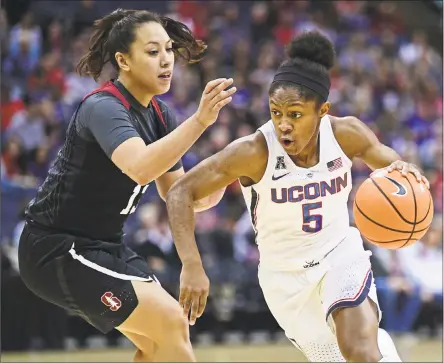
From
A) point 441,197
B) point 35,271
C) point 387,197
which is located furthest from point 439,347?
point 35,271

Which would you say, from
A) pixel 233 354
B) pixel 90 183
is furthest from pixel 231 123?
pixel 90 183

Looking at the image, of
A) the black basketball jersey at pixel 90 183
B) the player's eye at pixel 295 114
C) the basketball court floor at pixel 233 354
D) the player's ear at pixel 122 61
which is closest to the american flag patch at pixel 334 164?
the player's eye at pixel 295 114

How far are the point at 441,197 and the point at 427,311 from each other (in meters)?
1.80

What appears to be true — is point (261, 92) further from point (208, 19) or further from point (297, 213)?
point (297, 213)

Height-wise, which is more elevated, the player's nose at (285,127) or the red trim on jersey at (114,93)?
the red trim on jersey at (114,93)

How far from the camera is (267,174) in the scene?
14.1 ft

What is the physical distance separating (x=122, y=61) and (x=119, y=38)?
0.43 ft

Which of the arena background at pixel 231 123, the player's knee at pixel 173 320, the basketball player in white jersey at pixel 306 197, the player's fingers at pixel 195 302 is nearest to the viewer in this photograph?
the player's fingers at pixel 195 302

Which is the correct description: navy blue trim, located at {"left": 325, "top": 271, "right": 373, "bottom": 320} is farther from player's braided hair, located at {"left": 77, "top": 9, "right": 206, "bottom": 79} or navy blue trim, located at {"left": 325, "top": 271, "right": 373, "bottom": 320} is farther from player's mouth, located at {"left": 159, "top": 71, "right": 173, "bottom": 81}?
player's braided hair, located at {"left": 77, "top": 9, "right": 206, "bottom": 79}

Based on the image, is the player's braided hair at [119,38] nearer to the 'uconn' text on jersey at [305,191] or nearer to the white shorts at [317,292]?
the 'uconn' text on jersey at [305,191]

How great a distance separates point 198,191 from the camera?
4098mm

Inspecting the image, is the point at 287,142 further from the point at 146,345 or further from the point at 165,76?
the point at 146,345

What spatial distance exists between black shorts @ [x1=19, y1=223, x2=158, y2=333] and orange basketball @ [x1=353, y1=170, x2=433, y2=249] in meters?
1.17

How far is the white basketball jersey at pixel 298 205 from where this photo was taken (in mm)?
4312
